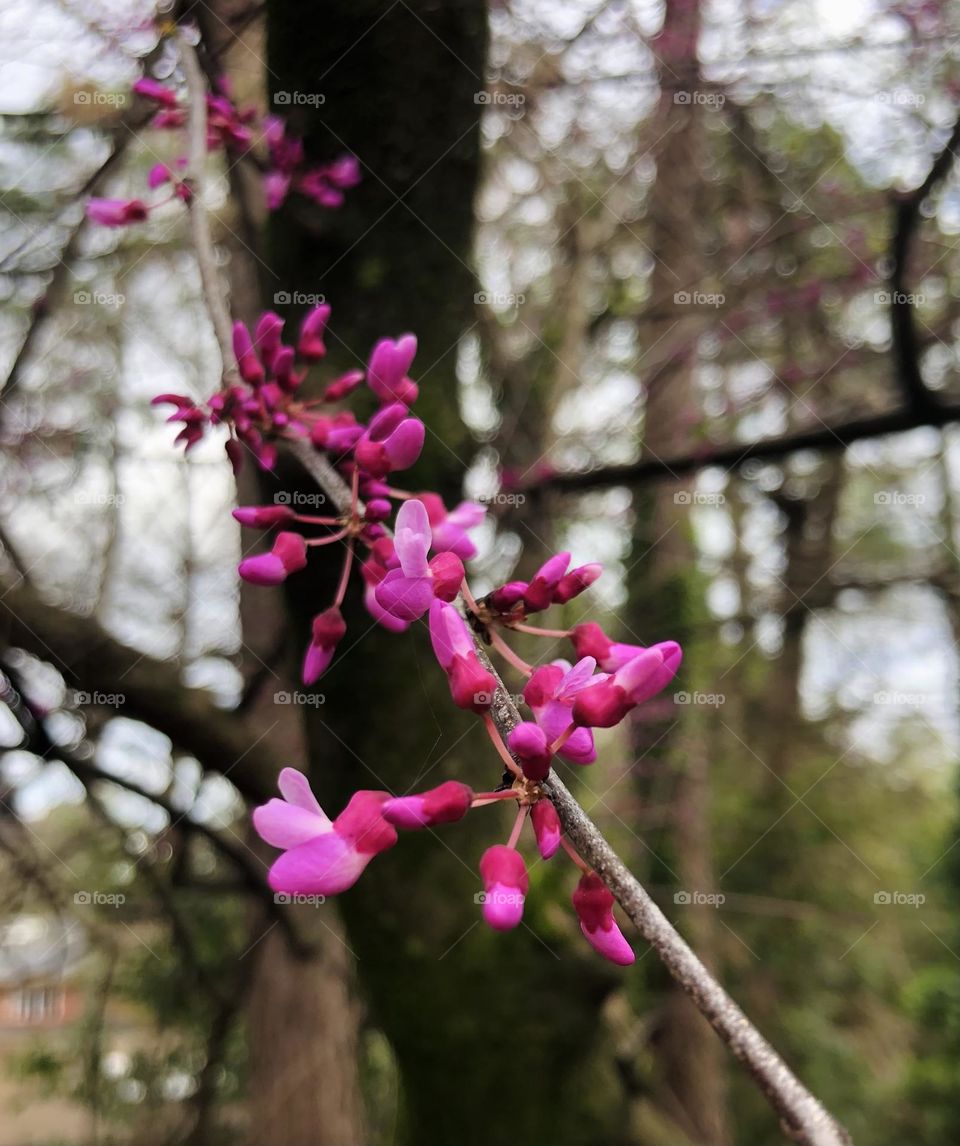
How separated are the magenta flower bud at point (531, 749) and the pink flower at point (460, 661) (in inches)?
2.9

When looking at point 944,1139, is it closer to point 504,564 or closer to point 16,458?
point 504,564

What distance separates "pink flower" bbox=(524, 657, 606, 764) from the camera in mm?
749

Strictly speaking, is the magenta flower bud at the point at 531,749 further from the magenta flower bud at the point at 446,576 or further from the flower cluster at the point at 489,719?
the magenta flower bud at the point at 446,576

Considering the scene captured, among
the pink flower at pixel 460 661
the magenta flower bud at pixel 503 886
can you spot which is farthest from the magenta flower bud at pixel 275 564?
the magenta flower bud at pixel 503 886

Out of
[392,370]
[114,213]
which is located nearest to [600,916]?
[392,370]

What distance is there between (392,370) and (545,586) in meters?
0.54

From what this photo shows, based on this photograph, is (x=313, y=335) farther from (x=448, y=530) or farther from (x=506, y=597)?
(x=506, y=597)

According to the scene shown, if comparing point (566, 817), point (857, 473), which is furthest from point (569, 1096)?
point (857, 473)

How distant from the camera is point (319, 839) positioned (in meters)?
0.75

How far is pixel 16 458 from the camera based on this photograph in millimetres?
3811

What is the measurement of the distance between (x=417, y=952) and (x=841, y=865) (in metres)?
6.95

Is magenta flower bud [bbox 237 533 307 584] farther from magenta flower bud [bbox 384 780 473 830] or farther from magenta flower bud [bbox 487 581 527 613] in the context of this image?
magenta flower bud [bbox 384 780 473 830]

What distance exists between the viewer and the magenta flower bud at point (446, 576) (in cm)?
76

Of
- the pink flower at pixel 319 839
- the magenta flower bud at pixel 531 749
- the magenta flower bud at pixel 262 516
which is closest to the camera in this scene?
the magenta flower bud at pixel 531 749
